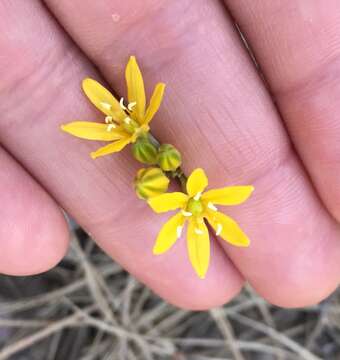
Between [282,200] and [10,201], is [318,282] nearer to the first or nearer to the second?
[282,200]

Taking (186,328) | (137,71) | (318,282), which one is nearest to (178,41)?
(137,71)

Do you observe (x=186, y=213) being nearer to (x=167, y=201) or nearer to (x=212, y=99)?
(x=167, y=201)

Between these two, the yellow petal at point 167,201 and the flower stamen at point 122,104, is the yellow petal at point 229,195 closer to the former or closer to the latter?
the yellow petal at point 167,201

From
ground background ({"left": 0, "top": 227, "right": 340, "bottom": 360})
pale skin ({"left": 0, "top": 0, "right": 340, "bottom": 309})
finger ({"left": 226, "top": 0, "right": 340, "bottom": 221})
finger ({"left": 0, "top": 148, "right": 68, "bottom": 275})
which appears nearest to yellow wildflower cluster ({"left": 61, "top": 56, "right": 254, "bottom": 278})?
pale skin ({"left": 0, "top": 0, "right": 340, "bottom": 309})

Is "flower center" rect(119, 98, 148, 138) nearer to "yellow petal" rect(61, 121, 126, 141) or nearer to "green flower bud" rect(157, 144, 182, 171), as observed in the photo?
"yellow petal" rect(61, 121, 126, 141)

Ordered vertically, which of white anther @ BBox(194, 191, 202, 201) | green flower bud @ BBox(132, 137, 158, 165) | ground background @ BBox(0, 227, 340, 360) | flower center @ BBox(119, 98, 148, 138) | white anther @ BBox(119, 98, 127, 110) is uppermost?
white anther @ BBox(119, 98, 127, 110)

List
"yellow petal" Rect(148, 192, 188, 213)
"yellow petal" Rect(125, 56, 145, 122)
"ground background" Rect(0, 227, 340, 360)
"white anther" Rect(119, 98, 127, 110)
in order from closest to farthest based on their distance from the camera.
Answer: "yellow petal" Rect(148, 192, 188, 213), "yellow petal" Rect(125, 56, 145, 122), "white anther" Rect(119, 98, 127, 110), "ground background" Rect(0, 227, 340, 360)
